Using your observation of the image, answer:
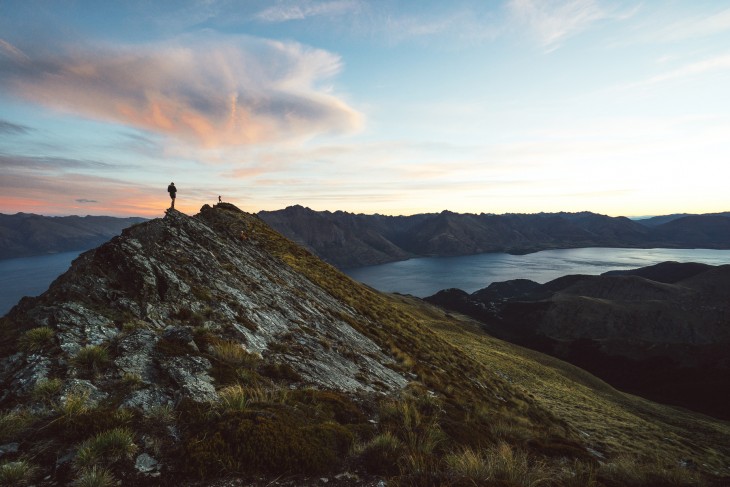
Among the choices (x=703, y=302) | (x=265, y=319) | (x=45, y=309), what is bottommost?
(x=703, y=302)

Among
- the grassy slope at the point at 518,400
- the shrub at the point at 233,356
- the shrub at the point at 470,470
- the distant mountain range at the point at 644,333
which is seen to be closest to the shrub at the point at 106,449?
the shrub at the point at 233,356

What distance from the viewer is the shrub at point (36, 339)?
27.4 feet

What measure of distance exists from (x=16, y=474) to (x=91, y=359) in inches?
162

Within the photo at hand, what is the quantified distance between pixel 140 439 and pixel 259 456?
7.57 feet

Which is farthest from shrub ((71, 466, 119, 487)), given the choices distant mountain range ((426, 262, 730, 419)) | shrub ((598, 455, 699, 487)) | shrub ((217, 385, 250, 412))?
distant mountain range ((426, 262, 730, 419))

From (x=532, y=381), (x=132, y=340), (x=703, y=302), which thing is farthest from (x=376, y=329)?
(x=703, y=302)

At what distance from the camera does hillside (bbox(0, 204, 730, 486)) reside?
5.68m

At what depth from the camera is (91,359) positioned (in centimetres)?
839

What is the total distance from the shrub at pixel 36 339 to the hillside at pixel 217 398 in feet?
0.13

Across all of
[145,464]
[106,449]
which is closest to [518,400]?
[145,464]

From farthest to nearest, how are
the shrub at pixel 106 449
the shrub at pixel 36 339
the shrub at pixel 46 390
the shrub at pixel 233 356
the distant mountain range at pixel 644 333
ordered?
1. the distant mountain range at pixel 644 333
2. the shrub at pixel 233 356
3. the shrub at pixel 36 339
4. the shrub at pixel 46 390
5. the shrub at pixel 106 449

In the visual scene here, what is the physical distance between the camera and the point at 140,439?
6004mm

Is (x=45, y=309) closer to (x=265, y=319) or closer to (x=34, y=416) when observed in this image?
(x=34, y=416)

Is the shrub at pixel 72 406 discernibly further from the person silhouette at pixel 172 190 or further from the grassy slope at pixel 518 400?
the person silhouette at pixel 172 190
